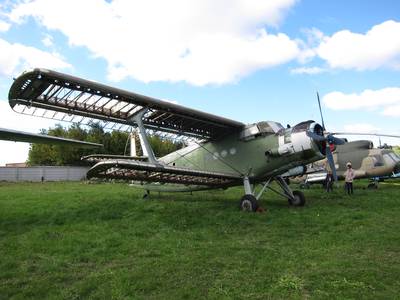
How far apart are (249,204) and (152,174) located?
3193 millimetres

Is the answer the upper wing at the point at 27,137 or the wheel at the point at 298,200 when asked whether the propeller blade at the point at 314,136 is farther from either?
the upper wing at the point at 27,137

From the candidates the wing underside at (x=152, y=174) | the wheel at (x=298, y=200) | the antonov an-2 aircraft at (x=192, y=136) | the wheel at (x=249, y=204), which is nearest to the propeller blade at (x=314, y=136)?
the antonov an-2 aircraft at (x=192, y=136)

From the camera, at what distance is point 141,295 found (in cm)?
469

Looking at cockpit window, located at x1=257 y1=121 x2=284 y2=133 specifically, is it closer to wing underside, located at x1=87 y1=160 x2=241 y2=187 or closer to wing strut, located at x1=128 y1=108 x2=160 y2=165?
wing underside, located at x1=87 y1=160 x2=241 y2=187

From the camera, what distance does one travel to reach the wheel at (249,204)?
37.1ft

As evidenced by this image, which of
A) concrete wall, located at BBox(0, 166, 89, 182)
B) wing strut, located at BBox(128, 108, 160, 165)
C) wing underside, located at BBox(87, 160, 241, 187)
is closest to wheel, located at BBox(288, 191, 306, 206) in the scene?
wing underside, located at BBox(87, 160, 241, 187)

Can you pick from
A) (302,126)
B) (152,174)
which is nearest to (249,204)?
(302,126)

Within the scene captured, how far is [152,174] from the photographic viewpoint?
39.2ft

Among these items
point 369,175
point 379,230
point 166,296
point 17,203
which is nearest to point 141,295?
point 166,296

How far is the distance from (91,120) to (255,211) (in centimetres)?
599

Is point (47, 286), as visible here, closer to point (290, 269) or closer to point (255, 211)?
point (290, 269)

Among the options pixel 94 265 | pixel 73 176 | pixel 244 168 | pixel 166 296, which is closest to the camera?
pixel 166 296

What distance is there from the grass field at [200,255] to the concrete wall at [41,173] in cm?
4225

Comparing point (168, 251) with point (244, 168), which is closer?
point (168, 251)
